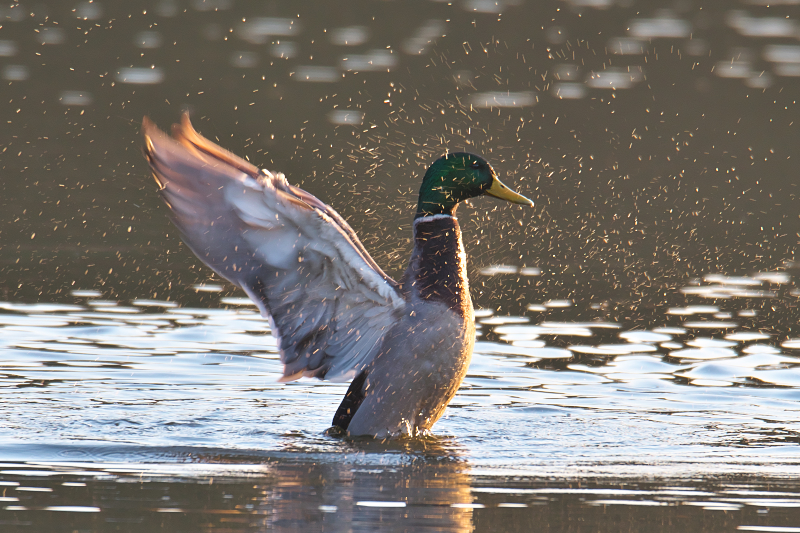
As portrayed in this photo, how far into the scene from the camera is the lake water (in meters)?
5.31

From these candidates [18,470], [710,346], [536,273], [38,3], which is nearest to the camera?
[18,470]

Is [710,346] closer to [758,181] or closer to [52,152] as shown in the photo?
[758,181]

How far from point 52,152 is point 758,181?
21.5 feet

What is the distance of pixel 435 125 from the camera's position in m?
14.6

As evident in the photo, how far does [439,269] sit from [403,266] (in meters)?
3.53

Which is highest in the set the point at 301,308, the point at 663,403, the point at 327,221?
the point at 327,221

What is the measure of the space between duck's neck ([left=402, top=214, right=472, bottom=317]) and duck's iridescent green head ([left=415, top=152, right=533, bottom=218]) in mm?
104

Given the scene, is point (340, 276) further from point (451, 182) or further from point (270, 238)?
point (451, 182)

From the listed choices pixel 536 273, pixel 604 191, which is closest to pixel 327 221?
pixel 536 273

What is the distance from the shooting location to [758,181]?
12.6 metres

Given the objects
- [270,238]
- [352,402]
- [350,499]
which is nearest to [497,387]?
[352,402]

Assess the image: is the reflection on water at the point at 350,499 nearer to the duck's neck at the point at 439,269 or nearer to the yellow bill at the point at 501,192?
the duck's neck at the point at 439,269

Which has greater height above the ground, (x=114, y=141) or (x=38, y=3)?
(x=38, y=3)

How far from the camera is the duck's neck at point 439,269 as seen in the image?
20.7 ft
